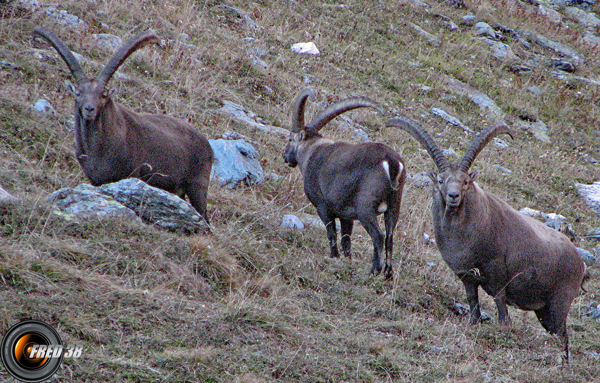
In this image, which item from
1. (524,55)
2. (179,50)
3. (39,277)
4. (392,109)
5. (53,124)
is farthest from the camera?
(524,55)

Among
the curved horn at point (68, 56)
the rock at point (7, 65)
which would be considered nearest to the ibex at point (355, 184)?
the curved horn at point (68, 56)

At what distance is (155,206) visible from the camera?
234 inches

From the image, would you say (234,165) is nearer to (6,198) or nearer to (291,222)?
(291,222)

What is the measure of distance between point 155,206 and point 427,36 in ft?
47.4

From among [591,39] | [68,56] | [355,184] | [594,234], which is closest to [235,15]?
[68,56]

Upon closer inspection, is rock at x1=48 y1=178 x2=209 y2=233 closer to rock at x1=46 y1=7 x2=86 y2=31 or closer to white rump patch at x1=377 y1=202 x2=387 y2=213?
white rump patch at x1=377 y1=202 x2=387 y2=213

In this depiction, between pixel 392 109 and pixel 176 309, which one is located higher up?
pixel 176 309

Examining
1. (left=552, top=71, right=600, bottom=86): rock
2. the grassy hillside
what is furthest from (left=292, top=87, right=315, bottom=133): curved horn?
(left=552, top=71, right=600, bottom=86): rock

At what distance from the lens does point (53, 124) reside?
8352 mm

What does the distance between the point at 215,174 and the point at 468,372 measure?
5.19m

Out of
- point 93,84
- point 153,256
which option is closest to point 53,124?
point 93,84

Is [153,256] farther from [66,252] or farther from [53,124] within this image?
[53,124]

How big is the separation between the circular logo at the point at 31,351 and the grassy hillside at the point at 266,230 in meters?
0.10

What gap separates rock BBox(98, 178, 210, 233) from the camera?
19.2 ft
